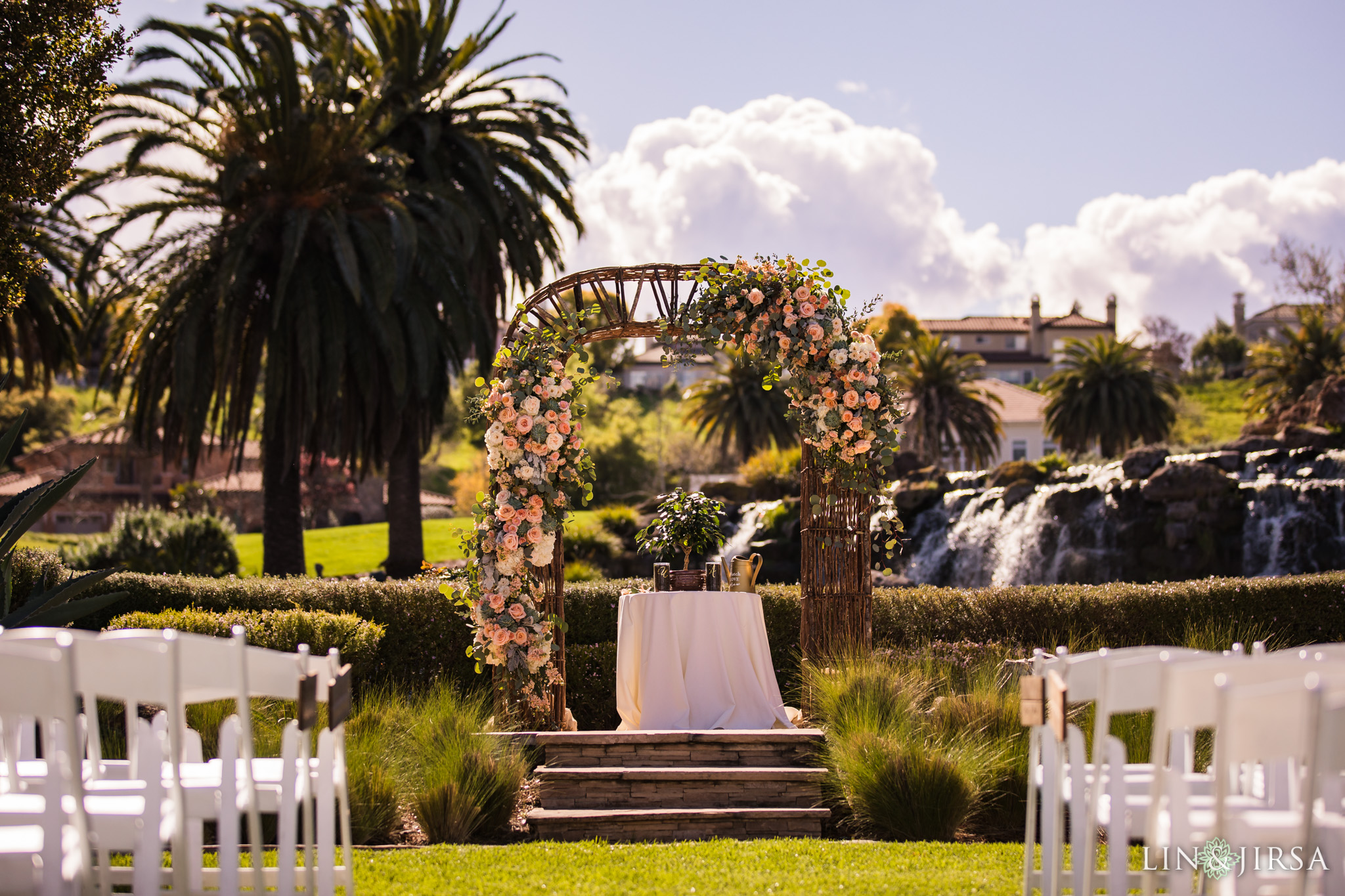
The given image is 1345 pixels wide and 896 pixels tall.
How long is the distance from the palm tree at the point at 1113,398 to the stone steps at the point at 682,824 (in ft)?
118

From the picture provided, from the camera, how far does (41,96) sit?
8203mm

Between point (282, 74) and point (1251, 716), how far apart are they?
15.2m

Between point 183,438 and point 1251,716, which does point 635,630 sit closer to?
point 1251,716

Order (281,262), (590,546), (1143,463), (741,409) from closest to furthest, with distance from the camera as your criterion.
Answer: (281,262) → (1143,463) → (590,546) → (741,409)

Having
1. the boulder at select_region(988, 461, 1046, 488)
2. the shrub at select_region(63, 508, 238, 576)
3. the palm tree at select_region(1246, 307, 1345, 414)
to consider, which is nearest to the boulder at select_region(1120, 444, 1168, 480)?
the boulder at select_region(988, 461, 1046, 488)

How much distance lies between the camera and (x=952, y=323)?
7131 cm

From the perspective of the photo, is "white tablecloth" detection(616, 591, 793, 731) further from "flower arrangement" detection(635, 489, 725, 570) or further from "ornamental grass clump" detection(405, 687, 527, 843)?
"ornamental grass clump" detection(405, 687, 527, 843)

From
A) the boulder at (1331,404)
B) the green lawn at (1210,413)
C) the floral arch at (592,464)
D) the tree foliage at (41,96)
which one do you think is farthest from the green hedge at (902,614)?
the green lawn at (1210,413)

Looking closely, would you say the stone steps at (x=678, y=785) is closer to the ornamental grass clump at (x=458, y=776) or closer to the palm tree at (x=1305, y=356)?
the ornamental grass clump at (x=458, y=776)

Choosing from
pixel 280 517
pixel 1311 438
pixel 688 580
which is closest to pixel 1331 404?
pixel 1311 438

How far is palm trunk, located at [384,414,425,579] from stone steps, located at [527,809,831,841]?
40.4 feet

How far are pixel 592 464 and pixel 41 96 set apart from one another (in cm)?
529

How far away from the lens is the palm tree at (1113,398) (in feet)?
129

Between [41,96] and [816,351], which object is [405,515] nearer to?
[41,96]
